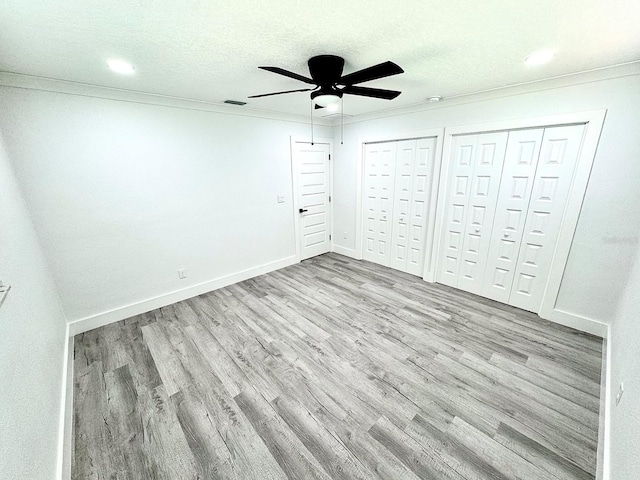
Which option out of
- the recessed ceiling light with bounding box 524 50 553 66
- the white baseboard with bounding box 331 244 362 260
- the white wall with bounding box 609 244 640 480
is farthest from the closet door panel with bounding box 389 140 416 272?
the white wall with bounding box 609 244 640 480

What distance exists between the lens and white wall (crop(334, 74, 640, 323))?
219 cm

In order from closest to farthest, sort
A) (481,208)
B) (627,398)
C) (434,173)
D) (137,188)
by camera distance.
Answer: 1. (627,398)
2. (137,188)
3. (481,208)
4. (434,173)

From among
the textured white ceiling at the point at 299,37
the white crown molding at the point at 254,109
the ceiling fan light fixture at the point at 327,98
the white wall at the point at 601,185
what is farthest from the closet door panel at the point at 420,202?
the ceiling fan light fixture at the point at 327,98

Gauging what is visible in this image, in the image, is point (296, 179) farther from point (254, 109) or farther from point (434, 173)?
point (434, 173)

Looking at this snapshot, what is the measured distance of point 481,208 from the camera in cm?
313

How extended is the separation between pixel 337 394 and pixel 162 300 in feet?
8.16

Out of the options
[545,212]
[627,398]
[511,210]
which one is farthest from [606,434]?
[511,210]

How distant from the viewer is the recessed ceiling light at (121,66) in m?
1.90

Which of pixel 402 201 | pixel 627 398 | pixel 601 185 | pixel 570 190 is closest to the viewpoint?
pixel 627 398

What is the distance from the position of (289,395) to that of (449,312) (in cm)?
205

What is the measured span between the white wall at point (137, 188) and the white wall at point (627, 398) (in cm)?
379

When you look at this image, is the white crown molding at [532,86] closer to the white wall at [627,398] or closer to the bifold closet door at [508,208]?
the bifold closet door at [508,208]

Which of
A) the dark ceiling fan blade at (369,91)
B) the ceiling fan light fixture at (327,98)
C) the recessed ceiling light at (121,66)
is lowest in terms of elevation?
the ceiling fan light fixture at (327,98)

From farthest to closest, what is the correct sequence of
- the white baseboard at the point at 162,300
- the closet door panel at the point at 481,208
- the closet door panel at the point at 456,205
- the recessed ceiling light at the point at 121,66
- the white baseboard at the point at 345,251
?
the white baseboard at the point at 345,251
the closet door panel at the point at 456,205
the closet door panel at the point at 481,208
the white baseboard at the point at 162,300
the recessed ceiling light at the point at 121,66
